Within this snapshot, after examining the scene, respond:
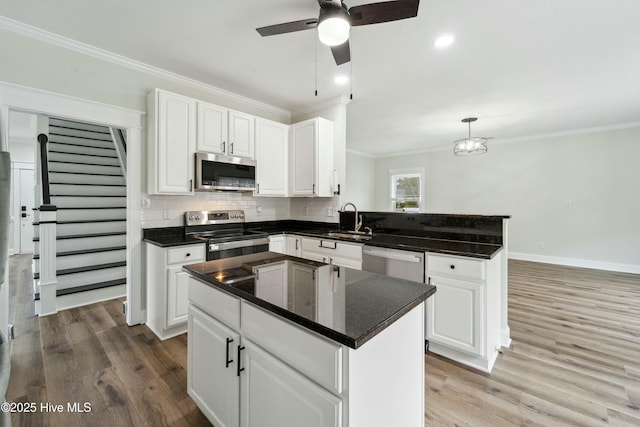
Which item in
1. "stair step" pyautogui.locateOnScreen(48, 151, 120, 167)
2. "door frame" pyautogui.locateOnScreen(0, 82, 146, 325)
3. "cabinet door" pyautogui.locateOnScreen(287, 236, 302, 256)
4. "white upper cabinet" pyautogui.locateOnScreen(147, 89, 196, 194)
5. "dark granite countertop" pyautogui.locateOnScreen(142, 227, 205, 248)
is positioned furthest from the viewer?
"stair step" pyautogui.locateOnScreen(48, 151, 120, 167)

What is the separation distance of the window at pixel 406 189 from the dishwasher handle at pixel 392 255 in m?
5.22

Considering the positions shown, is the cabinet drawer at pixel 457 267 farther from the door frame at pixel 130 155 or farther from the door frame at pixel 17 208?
the door frame at pixel 17 208

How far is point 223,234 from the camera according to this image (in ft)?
10.7

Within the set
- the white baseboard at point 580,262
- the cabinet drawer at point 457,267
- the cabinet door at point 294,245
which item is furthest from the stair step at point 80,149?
the white baseboard at point 580,262

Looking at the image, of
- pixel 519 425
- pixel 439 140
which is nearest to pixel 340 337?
pixel 519 425

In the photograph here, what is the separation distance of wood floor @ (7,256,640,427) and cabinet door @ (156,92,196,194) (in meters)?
1.51

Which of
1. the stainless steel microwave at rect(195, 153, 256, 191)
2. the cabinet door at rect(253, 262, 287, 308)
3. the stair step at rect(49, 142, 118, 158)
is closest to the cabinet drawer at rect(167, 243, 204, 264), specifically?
the stainless steel microwave at rect(195, 153, 256, 191)

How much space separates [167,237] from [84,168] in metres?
2.80

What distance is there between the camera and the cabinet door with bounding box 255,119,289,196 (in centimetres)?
358

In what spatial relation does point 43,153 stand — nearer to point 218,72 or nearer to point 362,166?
point 218,72

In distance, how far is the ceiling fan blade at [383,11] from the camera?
1.53m

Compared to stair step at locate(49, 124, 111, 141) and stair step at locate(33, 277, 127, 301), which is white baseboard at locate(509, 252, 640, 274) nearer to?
stair step at locate(33, 277, 127, 301)

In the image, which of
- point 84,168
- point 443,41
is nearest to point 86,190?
point 84,168

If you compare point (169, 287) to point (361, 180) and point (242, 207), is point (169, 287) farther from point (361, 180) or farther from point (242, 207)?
point (361, 180)
